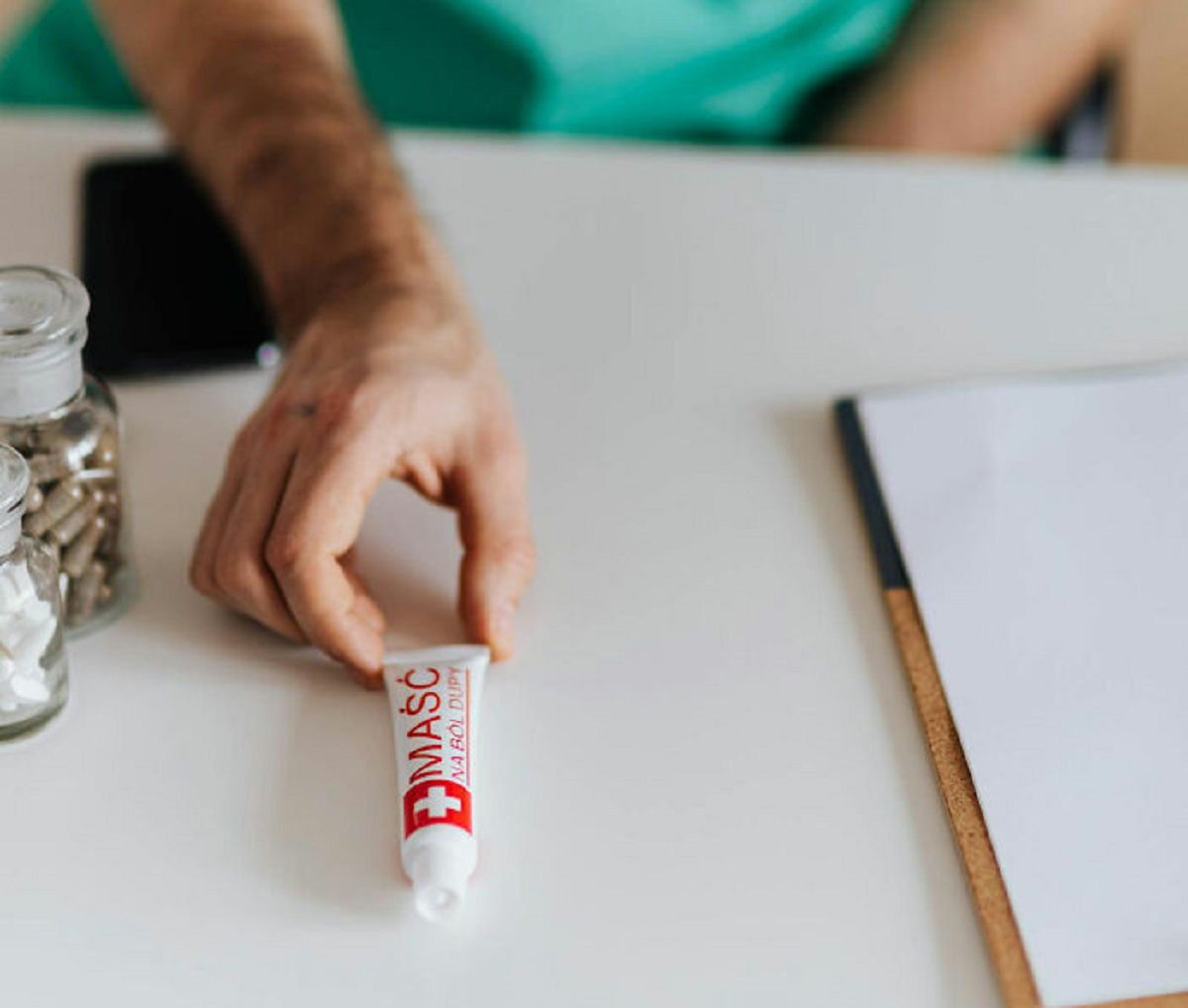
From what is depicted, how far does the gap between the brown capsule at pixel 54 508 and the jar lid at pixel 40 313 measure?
57 mm

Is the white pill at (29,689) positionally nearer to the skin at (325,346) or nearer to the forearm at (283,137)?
Answer: the skin at (325,346)

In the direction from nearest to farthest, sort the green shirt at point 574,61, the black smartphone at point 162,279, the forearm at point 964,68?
the black smartphone at point 162,279, the green shirt at point 574,61, the forearm at point 964,68

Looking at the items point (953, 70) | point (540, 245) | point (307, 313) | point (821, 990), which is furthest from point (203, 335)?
point (953, 70)

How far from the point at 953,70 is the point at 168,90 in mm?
552

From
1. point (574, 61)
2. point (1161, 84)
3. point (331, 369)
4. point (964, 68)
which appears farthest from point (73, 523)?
point (1161, 84)

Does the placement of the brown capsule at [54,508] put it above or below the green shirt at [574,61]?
below

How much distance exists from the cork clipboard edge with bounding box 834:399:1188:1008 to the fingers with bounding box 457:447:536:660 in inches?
5.7

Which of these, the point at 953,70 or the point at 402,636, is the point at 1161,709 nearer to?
the point at 402,636

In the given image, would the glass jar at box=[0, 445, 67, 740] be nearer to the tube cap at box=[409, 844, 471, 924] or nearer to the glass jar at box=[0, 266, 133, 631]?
the glass jar at box=[0, 266, 133, 631]

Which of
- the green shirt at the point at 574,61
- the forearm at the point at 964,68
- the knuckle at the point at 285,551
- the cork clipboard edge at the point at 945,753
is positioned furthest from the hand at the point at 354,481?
the forearm at the point at 964,68

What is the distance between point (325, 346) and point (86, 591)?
Answer: 5.7 inches

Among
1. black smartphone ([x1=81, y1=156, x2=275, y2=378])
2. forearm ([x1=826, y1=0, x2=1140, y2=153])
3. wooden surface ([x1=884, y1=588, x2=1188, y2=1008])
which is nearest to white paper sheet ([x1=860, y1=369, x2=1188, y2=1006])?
wooden surface ([x1=884, y1=588, x2=1188, y2=1008])

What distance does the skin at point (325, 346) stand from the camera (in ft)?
1.85

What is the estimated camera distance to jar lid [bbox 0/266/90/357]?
494 millimetres
